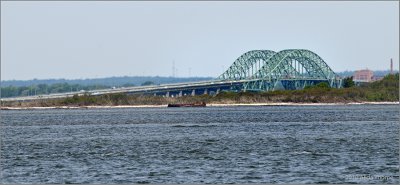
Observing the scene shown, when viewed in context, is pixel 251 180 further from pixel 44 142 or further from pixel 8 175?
pixel 44 142

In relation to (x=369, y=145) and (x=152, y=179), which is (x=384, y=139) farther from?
(x=152, y=179)

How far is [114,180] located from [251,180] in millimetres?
6179

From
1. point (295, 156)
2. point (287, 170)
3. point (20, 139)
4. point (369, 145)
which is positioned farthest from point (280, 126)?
point (287, 170)

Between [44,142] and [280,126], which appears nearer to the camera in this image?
[44,142]

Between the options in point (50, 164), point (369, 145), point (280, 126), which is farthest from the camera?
point (280, 126)

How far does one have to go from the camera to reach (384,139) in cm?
7694

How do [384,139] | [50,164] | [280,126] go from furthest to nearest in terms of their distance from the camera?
[280,126]
[384,139]
[50,164]

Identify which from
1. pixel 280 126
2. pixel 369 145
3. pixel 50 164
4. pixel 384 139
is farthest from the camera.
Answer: pixel 280 126

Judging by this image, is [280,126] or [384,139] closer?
[384,139]

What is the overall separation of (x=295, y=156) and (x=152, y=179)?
14125 millimetres

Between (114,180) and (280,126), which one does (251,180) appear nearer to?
(114,180)

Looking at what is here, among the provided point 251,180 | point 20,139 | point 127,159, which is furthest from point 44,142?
point 251,180

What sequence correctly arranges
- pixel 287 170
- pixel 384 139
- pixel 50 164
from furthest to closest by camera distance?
1. pixel 384 139
2. pixel 50 164
3. pixel 287 170

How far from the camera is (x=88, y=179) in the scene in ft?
164
